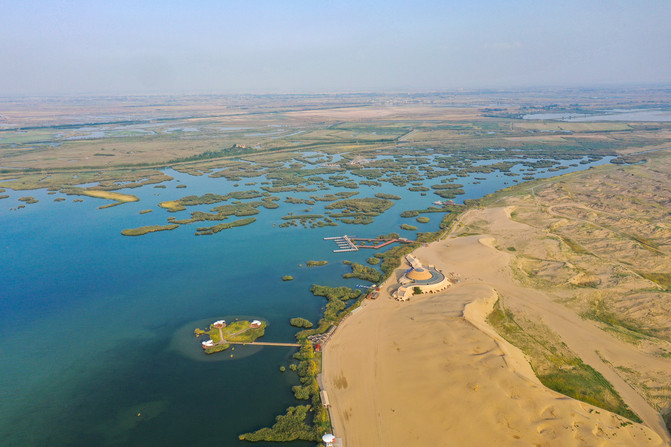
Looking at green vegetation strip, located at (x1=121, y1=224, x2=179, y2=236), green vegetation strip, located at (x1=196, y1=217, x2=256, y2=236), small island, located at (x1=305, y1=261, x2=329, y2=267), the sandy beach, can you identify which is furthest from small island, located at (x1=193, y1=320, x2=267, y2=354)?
green vegetation strip, located at (x1=121, y1=224, x2=179, y2=236)

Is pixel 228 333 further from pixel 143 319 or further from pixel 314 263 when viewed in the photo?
pixel 314 263

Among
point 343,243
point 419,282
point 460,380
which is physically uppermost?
point 419,282

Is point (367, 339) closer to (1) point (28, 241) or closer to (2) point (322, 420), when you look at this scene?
(2) point (322, 420)

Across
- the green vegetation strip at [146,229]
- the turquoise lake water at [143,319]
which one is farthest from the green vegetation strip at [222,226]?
the green vegetation strip at [146,229]

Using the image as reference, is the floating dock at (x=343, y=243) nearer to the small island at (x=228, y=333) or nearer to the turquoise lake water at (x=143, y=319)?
the turquoise lake water at (x=143, y=319)

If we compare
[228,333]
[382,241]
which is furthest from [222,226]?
[228,333]

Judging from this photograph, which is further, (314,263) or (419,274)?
(314,263)

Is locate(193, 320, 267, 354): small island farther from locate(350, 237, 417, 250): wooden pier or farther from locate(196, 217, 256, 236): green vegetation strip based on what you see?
locate(196, 217, 256, 236): green vegetation strip
